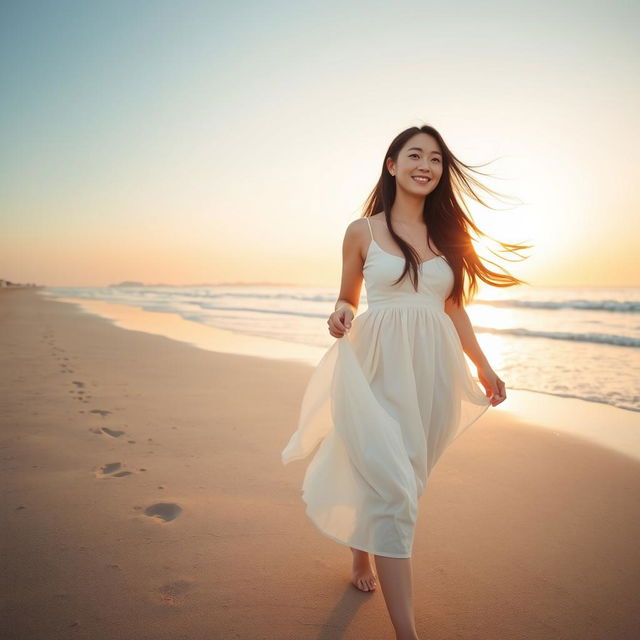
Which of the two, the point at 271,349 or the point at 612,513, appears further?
the point at 271,349

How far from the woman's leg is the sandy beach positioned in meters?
0.32

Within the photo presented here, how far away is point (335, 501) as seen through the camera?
2105 millimetres

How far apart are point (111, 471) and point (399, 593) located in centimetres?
242

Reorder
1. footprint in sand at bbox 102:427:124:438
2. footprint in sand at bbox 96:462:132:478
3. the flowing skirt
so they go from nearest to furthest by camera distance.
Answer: the flowing skirt → footprint in sand at bbox 96:462:132:478 → footprint in sand at bbox 102:427:124:438

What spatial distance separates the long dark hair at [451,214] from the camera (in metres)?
2.51

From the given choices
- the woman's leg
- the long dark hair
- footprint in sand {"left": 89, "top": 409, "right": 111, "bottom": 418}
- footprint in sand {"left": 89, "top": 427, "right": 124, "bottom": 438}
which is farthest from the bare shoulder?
footprint in sand {"left": 89, "top": 409, "right": 111, "bottom": 418}

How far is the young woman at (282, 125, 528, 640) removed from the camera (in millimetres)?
1945

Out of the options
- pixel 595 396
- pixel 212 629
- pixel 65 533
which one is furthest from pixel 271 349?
pixel 212 629

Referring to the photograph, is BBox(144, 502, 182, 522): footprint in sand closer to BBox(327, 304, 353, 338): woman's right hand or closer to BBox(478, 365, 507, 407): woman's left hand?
BBox(327, 304, 353, 338): woman's right hand

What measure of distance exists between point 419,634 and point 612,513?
6.19ft

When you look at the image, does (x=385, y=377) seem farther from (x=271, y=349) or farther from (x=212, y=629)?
(x=271, y=349)

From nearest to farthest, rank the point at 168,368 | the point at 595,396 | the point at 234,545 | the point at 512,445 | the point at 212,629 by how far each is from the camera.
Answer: the point at 212,629 < the point at 234,545 < the point at 512,445 < the point at 595,396 < the point at 168,368

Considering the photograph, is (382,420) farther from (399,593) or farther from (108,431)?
(108,431)

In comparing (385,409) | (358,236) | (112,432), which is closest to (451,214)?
(358,236)
